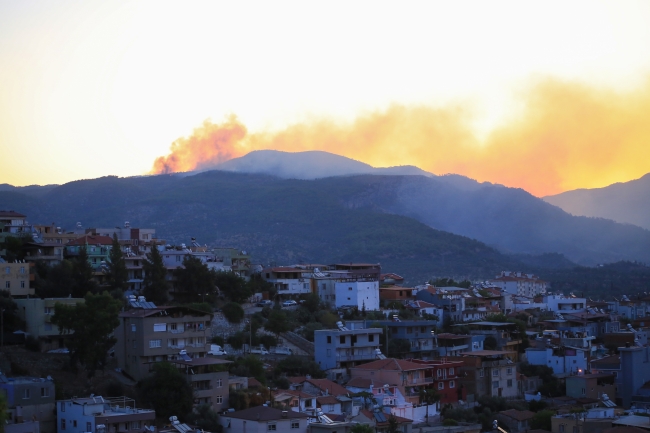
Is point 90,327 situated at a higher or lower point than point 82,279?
lower

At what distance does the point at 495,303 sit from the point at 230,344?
115 feet

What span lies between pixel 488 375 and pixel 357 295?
48.6 ft

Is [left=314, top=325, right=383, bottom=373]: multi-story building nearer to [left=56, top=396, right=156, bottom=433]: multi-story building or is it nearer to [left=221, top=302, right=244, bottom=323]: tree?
[left=221, top=302, right=244, bottom=323]: tree

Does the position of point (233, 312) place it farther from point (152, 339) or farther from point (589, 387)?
point (589, 387)

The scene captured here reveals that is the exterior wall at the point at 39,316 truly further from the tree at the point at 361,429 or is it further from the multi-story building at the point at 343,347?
the tree at the point at 361,429

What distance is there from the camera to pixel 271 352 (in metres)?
55.7

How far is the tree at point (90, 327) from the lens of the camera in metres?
44.4

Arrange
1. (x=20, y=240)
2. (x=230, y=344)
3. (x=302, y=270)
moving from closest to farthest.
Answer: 1. (x=230, y=344)
2. (x=20, y=240)
3. (x=302, y=270)

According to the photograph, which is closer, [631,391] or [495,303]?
[631,391]

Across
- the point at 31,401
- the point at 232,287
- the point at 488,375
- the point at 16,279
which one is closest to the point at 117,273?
the point at 16,279

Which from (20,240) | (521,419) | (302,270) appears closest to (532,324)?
(302,270)

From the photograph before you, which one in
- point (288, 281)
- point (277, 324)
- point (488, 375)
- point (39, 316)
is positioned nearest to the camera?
point (39, 316)

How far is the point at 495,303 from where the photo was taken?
85.2 metres

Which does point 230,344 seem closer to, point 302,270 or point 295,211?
point 302,270
